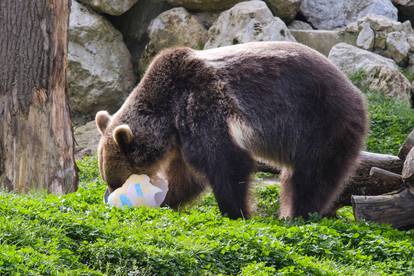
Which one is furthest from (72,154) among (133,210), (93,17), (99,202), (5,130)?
(93,17)

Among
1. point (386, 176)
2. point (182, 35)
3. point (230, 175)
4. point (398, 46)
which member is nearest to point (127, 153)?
point (230, 175)

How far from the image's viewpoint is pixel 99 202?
775 cm

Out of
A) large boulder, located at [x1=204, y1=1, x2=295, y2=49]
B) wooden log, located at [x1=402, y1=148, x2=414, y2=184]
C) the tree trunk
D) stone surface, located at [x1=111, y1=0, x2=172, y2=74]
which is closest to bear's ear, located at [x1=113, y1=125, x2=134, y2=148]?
the tree trunk

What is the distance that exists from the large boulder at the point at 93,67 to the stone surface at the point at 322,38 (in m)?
2.97

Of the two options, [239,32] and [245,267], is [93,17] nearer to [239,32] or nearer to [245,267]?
[239,32]

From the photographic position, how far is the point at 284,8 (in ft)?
47.3

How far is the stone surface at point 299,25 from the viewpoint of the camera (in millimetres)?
14613

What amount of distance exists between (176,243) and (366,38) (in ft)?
29.1

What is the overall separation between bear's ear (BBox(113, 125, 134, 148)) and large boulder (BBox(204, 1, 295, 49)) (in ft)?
18.6

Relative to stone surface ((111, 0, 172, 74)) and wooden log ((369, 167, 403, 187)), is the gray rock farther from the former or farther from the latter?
wooden log ((369, 167, 403, 187))

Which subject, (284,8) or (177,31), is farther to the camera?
(284,8)

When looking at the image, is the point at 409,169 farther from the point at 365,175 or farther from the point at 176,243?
the point at 176,243

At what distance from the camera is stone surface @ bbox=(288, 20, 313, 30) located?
14613 mm

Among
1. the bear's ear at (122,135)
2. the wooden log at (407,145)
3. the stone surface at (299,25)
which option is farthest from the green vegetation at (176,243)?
the stone surface at (299,25)
